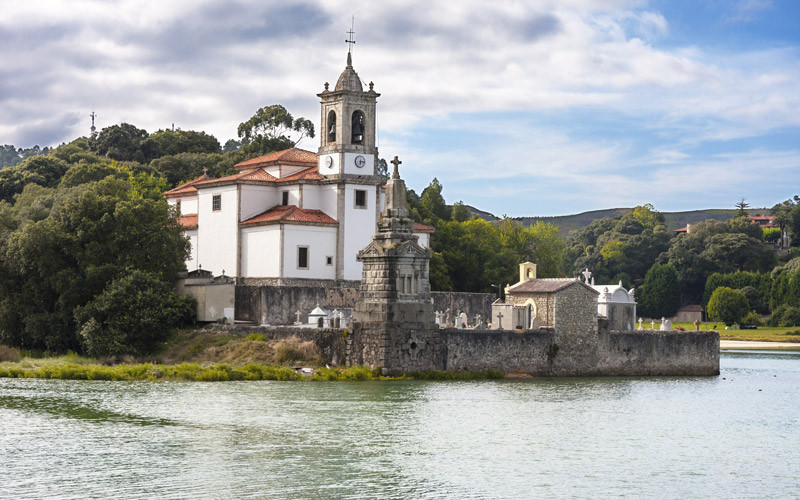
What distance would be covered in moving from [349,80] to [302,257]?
10.4 m

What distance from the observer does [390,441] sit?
108 ft

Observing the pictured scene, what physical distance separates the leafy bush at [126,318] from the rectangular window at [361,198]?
53.4ft


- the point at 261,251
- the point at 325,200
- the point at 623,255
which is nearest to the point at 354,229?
the point at 325,200

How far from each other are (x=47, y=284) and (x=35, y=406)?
1953 cm

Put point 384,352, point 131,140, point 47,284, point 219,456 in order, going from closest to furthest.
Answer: point 219,456
point 384,352
point 47,284
point 131,140

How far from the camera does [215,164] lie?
98.3m

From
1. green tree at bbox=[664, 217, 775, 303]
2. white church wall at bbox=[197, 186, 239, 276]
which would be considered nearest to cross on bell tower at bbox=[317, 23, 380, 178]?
white church wall at bbox=[197, 186, 239, 276]

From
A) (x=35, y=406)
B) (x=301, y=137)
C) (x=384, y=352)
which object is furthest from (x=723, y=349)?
(x=35, y=406)

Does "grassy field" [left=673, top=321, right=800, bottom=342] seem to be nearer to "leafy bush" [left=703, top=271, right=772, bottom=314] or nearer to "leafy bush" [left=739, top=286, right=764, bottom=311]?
"leafy bush" [left=739, top=286, right=764, bottom=311]

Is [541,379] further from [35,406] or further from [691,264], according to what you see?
[691,264]

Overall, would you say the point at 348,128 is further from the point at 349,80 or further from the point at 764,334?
the point at 764,334

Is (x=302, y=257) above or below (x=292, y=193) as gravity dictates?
below

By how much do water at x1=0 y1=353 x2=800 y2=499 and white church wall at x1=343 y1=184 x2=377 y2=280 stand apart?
829 inches

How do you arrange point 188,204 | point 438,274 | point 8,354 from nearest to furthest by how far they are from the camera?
point 8,354, point 438,274, point 188,204
